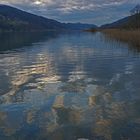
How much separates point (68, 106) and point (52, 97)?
256cm

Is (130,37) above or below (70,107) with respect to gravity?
below

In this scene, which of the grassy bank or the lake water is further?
the grassy bank

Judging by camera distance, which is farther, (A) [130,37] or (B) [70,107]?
(A) [130,37]

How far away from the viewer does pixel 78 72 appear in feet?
100

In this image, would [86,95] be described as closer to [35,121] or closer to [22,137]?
[35,121]

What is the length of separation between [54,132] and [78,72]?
17.2m

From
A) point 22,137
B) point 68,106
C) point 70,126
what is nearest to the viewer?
point 22,137

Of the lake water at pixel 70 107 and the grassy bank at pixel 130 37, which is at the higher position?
the lake water at pixel 70 107

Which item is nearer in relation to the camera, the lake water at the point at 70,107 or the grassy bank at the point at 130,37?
the lake water at the point at 70,107

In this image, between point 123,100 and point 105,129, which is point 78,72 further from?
point 105,129

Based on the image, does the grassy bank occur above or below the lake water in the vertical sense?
below

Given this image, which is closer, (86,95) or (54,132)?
(54,132)

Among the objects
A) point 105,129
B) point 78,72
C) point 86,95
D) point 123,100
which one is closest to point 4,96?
point 86,95

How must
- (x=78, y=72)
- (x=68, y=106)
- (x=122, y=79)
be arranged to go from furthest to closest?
1. (x=78, y=72)
2. (x=122, y=79)
3. (x=68, y=106)
